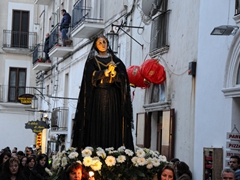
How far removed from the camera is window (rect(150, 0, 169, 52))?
16562mm

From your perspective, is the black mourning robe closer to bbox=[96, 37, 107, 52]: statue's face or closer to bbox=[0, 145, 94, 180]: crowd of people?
bbox=[96, 37, 107, 52]: statue's face

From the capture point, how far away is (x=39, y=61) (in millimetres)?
34031

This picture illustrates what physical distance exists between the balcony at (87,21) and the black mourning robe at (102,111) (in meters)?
12.1

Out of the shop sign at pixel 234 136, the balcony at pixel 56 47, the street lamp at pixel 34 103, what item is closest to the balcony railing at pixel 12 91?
the street lamp at pixel 34 103

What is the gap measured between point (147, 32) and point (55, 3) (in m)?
15.6

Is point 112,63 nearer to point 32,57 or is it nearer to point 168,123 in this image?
point 168,123

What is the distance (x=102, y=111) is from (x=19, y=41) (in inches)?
1132

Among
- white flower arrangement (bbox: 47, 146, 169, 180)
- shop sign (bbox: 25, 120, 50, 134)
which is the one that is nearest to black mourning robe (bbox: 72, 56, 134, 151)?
white flower arrangement (bbox: 47, 146, 169, 180)

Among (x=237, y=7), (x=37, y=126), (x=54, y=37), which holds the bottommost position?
(x=37, y=126)

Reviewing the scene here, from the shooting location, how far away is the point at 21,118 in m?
38.5

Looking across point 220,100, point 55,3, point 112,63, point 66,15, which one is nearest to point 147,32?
point 220,100

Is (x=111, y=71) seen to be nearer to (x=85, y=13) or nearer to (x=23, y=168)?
(x=23, y=168)

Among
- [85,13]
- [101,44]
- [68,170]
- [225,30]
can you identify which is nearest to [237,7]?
[225,30]

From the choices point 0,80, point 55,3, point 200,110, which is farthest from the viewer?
point 0,80
